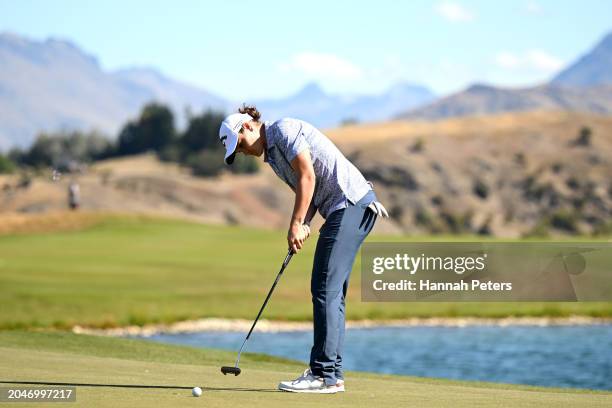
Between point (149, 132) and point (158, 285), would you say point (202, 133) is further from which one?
point (158, 285)

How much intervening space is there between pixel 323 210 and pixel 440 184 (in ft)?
323

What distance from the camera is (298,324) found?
102 ft

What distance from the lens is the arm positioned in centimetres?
803

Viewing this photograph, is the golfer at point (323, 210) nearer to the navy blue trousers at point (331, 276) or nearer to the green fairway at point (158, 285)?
the navy blue trousers at point (331, 276)

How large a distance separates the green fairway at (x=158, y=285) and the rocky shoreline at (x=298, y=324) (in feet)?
0.81

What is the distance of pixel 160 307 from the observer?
3069cm

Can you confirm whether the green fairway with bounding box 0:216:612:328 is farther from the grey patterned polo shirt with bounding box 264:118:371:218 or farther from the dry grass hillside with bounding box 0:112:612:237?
the dry grass hillside with bounding box 0:112:612:237

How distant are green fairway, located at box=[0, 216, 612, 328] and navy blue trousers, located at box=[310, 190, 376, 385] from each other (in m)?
18.8

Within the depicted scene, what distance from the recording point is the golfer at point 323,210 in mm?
8195

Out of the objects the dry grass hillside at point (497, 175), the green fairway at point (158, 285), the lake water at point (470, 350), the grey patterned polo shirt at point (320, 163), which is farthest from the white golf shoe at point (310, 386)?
the dry grass hillside at point (497, 175)

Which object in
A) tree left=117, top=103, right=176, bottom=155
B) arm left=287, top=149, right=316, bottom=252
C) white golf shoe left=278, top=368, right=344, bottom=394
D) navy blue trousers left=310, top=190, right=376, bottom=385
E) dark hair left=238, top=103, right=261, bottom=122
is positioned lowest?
white golf shoe left=278, top=368, right=344, bottom=394

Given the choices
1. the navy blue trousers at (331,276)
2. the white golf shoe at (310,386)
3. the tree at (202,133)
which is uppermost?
the tree at (202,133)

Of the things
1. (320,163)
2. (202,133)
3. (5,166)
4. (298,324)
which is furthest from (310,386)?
(202,133)

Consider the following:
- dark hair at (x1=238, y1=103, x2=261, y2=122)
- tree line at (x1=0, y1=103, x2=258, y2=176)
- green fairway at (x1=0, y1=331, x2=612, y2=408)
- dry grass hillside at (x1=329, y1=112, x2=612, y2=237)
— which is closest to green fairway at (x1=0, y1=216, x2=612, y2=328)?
green fairway at (x1=0, y1=331, x2=612, y2=408)
